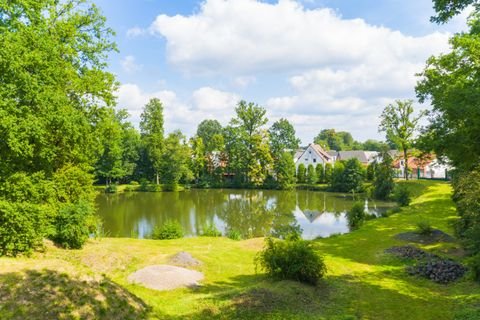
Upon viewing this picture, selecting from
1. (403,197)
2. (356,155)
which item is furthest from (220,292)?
(356,155)

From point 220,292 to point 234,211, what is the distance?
26.1m

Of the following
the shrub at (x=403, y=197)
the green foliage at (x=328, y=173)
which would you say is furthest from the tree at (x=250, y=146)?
the shrub at (x=403, y=197)

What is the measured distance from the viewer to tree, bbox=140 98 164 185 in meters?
58.0

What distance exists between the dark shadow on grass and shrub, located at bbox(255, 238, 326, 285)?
12.7 ft

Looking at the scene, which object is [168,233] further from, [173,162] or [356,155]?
[356,155]

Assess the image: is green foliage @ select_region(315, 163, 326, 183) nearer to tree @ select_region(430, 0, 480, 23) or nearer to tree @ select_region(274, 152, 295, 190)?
tree @ select_region(274, 152, 295, 190)

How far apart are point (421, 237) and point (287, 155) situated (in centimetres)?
3989

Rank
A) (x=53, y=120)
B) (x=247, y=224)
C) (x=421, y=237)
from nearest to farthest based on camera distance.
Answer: (x=53, y=120), (x=421, y=237), (x=247, y=224)

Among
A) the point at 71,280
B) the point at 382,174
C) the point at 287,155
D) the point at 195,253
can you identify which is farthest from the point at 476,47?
the point at 287,155

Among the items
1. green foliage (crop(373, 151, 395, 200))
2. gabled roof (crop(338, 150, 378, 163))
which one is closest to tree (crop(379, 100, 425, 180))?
green foliage (crop(373, 151, 395, 200))

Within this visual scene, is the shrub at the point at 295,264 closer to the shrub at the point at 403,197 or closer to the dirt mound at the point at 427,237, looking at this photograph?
the dirt mound at the point at 427,237

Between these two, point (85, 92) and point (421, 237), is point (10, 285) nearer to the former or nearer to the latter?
point (85, 92)

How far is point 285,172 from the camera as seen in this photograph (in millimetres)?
55812

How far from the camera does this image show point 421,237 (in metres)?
17.7
